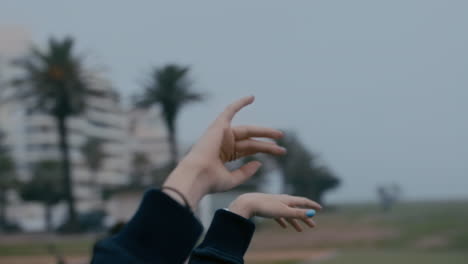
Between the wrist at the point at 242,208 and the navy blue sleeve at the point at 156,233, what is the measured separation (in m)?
0.23

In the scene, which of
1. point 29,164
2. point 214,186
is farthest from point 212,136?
point 29,164

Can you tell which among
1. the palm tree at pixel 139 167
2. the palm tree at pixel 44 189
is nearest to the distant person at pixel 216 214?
the palm tree at pixel 44 189

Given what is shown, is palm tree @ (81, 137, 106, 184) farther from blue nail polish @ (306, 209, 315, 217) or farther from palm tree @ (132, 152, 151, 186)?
blue nail polish @ (306, 209, 315, 217)

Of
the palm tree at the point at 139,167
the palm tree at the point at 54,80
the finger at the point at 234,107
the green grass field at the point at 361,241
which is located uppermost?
the finger at the point at 234,107

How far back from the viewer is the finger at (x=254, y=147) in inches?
54.0

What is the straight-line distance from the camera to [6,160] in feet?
217

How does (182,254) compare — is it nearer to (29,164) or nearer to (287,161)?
(287,161)

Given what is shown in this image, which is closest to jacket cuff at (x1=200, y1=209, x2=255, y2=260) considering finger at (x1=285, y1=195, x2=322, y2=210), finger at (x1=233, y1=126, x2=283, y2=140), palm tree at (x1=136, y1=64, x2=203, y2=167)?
finger at (x1=285, y1=195, x2=322, y2=210)

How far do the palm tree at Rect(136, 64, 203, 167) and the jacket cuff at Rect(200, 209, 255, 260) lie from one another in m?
39.8

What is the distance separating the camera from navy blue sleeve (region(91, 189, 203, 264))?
94cm

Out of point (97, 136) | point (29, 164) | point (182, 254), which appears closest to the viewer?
point (182, 254)

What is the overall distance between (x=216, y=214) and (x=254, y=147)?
0.89 ft

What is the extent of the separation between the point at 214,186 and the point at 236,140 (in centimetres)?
16

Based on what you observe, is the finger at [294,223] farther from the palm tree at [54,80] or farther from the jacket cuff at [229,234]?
the palm tree at [54,80]
